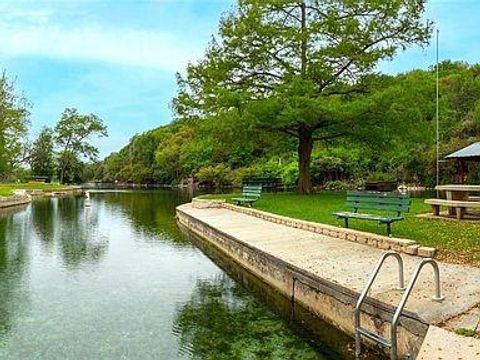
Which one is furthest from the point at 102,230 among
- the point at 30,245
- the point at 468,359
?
the point at 468,359

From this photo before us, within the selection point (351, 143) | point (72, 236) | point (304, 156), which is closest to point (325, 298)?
point (72, 236)

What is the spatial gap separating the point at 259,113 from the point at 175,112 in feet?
18.7

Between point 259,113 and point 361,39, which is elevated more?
point 361,39

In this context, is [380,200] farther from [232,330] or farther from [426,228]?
[232,330]

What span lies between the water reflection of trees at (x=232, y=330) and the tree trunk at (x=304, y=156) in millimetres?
14611

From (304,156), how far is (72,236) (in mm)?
10997

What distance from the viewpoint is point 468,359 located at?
14.8 ft

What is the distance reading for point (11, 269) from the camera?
38.0ft

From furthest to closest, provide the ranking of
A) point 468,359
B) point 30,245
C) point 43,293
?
point 30,245 → point 43,293 → point 468,359

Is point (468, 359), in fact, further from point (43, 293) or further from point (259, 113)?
point (259, 113)

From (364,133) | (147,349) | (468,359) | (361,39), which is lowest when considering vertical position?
(147,349)

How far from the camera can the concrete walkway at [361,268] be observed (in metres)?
5.94

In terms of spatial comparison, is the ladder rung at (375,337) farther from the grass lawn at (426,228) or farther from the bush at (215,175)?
the bush at (215,175)

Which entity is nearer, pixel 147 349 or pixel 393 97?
pixel 147 349
